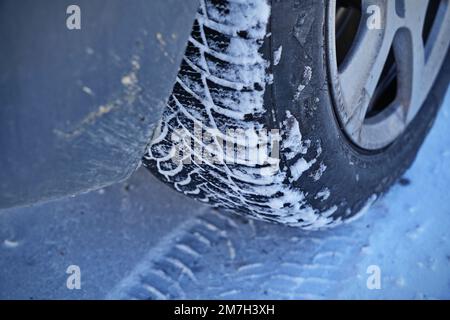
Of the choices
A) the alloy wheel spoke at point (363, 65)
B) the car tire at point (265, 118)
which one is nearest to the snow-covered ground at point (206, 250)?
A: the car tire at point (265, 118)

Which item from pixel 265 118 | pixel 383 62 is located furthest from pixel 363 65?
pixel 265 118

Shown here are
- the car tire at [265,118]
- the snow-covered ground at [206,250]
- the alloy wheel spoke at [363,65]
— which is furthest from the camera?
the snow-covered ground at [206,250]

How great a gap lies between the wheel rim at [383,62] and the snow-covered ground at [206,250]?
19 cm

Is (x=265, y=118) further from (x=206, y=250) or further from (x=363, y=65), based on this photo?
(x=206, y=250)

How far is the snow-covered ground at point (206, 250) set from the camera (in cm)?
102

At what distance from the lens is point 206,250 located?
3.52ft

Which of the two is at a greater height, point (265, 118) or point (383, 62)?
point (383, 62)

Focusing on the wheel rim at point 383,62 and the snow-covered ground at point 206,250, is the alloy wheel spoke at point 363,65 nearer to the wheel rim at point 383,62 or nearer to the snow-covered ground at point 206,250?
the wheel rim at point 383,62

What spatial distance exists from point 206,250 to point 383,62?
47 cm

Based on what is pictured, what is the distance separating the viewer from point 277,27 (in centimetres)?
67

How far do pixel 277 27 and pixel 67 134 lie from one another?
28 cm

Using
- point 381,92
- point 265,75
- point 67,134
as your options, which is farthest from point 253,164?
point 381,92

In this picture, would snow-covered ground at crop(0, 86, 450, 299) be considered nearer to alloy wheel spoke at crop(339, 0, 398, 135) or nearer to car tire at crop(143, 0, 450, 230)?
car tire at crop(143, 0, 450, 230)
